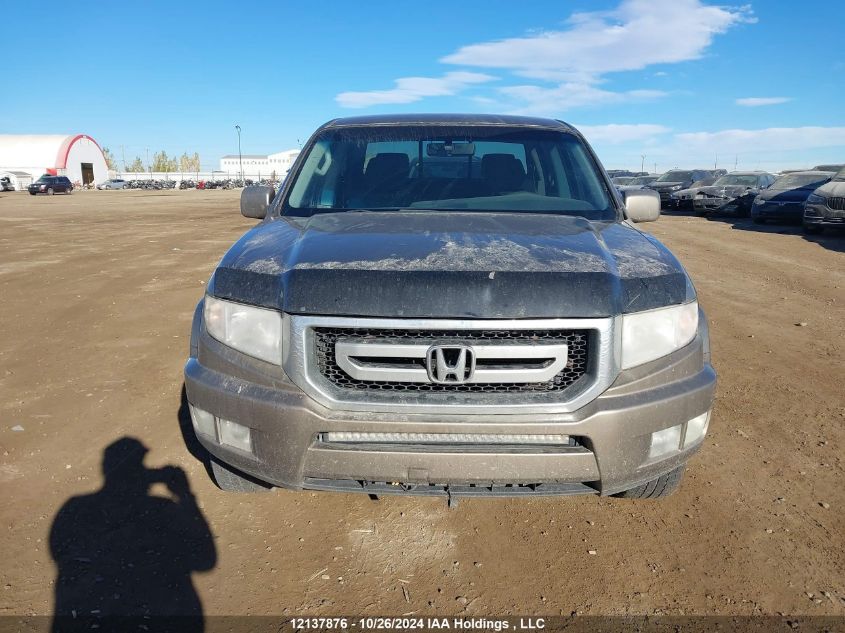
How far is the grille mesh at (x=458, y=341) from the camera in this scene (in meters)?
2.09

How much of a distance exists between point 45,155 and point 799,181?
87624mm

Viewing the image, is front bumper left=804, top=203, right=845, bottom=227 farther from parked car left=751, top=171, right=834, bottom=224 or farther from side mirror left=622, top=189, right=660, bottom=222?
side mirror left=622, top=189, right=660, bottom=222

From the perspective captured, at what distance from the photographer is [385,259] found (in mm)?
2227

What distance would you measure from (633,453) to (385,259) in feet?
3.82

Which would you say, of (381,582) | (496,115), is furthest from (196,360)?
(496,115)

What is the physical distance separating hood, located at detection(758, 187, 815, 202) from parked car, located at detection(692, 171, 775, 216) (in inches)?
81.7

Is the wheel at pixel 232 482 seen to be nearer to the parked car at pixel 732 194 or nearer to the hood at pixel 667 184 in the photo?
the parked car at pixel 732 194

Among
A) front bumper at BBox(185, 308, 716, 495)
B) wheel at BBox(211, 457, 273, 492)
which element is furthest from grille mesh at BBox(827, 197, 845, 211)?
wheel at BBox(211, 457, 273, 492)

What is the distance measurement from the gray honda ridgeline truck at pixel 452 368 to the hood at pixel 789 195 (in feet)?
54.5

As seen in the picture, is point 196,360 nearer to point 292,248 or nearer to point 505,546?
point 292,248

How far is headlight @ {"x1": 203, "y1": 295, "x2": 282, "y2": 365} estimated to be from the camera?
218 centimetres

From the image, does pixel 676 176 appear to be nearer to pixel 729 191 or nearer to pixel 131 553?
pixel 729 191

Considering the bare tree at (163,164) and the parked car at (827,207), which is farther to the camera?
the bare tree at (163,164)

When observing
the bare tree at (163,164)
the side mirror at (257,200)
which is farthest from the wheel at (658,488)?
the bare tree at (163,164)
